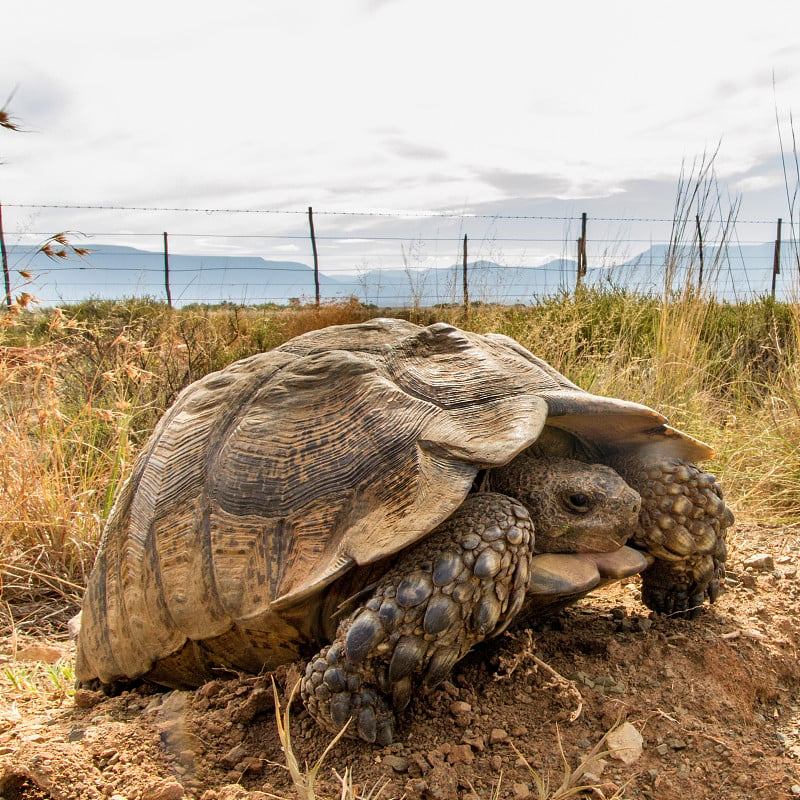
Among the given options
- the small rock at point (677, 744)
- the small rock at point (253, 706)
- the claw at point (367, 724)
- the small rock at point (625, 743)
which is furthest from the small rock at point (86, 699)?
the small rock at point (677, 744)

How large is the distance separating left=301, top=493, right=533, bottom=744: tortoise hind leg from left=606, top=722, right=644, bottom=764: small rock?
1.29 ft

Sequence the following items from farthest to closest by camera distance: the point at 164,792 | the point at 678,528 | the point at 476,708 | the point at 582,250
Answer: the point at 582,250 → the point at 678,528 → the point at 476,708 → the point at 164,792

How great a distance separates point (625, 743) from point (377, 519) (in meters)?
0.83

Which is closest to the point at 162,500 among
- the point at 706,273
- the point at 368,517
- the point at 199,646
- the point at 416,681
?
the point at 199,646

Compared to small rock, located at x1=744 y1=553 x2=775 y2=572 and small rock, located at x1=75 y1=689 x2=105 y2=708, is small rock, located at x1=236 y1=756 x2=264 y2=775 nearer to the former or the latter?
small rock, located at x1=75 y1=689 x2=105 y2=708

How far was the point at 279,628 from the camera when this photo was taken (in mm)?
2043

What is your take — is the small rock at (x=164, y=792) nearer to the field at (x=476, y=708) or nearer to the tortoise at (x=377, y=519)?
the field at (x=476, y=708)

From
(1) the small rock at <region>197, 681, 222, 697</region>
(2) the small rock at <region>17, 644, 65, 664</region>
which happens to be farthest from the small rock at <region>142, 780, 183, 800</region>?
(2) the small rock at <region>17, 644, 65, 664</region>

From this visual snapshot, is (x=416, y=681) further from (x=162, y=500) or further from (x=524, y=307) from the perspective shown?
(x=524, y=307)

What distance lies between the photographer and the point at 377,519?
1.88 m

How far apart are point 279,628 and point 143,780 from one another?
47 cm

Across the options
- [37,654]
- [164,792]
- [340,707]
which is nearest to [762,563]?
[340,707]

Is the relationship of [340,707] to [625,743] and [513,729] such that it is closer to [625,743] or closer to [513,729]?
[513,729]

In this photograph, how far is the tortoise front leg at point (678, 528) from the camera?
2408mm
